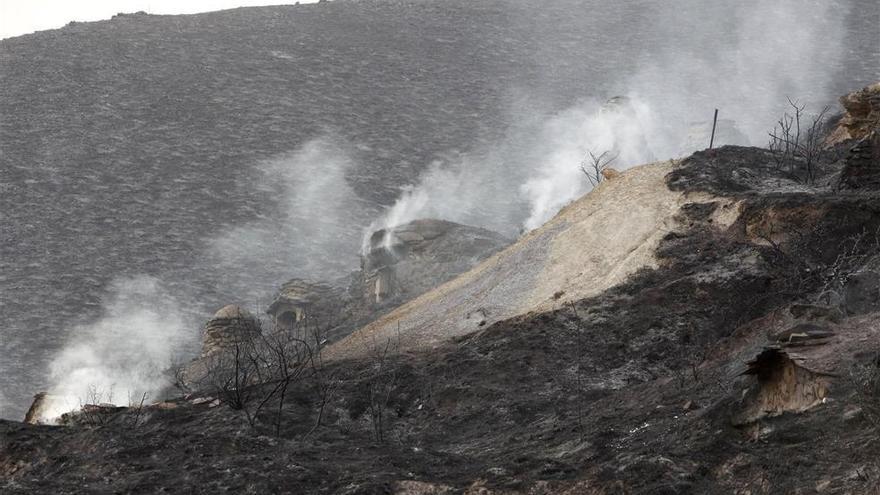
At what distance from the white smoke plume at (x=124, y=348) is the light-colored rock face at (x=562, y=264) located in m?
5.79

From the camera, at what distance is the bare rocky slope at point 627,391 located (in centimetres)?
766

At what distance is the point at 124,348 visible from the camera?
21719 millimetres

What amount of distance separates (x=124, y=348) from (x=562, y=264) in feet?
33.6

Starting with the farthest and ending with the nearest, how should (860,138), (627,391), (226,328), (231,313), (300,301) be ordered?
(300,301) → (231,313) → (226,328) → (860,138) → (627,391)

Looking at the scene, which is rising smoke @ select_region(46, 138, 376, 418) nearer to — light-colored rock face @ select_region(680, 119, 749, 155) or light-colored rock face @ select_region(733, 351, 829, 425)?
light-colored rock face @ select_region(680, 119, 749, 155)

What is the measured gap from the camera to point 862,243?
39.9ft

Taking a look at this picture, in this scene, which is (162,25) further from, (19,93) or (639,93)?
(639,93)

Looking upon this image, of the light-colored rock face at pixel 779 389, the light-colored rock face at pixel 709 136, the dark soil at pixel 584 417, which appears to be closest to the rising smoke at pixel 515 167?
the light-colored rock face at pixel 709 136

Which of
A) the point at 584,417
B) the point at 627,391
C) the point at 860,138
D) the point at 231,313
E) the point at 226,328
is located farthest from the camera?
the point at 231,313

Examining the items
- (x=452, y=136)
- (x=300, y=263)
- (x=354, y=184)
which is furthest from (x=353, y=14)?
(x=300, y=263)

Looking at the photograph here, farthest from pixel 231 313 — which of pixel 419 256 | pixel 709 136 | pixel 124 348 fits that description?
pixel 709 136

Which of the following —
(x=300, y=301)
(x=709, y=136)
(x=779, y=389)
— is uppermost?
(x=709, y=136)

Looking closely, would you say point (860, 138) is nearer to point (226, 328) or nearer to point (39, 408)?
point (226, 328)

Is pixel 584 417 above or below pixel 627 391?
below
